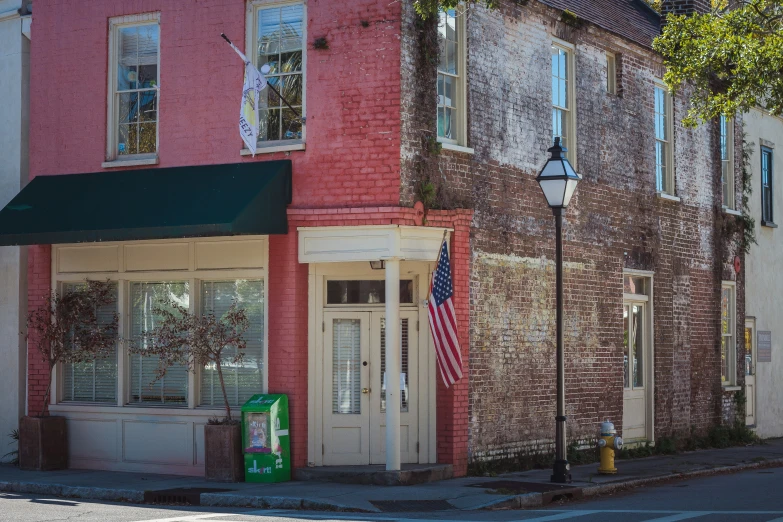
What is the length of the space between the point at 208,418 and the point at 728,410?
11139mm

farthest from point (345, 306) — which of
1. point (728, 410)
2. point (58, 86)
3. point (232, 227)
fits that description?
point (728, 410)

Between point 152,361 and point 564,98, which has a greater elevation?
point 564,98

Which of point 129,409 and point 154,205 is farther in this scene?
point 129,409

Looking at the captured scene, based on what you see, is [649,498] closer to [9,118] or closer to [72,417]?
[72,417]

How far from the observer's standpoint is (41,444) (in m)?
16.0

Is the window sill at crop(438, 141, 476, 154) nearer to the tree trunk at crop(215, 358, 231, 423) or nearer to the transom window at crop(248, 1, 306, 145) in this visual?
the transom window at crop(248, 1, 306, 145)

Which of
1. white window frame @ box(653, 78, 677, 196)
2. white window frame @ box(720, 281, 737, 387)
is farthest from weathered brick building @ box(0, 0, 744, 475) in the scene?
white window frame @ box(720, 281, 737, 387)

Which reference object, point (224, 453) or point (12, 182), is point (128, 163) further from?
point (224, 453)

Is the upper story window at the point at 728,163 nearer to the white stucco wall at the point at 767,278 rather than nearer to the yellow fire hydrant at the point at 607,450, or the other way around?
the white stucco wall at the point at 767,278

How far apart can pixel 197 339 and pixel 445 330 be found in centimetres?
317

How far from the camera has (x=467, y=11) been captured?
1603 cm

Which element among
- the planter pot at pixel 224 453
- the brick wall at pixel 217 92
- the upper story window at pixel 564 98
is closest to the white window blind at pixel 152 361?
the planter pot at pixel 224 453

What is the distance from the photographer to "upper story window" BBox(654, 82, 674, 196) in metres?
20.7

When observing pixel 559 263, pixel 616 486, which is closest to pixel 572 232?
pixel 559 263
